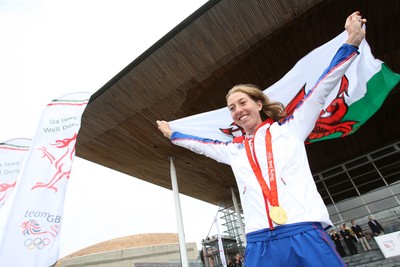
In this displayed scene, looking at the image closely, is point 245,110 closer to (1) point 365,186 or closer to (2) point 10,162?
(2) point 10,162

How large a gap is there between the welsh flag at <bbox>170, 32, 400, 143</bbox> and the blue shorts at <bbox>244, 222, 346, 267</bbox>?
11.5 ft

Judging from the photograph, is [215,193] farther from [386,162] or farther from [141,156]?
[386,162]

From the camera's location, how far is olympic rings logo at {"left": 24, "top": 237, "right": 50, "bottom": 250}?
2756 mm

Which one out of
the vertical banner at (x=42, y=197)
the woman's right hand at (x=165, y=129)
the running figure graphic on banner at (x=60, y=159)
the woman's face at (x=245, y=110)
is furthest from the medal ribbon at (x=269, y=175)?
the running figure graphic on banner at (x=60, y=159)

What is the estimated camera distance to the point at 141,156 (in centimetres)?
1331

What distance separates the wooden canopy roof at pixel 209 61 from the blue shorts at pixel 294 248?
24.0ft

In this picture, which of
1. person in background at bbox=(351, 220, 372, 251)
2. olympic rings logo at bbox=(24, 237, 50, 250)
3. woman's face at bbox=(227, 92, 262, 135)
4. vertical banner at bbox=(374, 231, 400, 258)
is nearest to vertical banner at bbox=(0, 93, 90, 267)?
olympic rings logo at bbox=(24, 237, 50, 250)

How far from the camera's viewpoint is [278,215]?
1298 mm

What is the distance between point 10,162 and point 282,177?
6085 millimetres

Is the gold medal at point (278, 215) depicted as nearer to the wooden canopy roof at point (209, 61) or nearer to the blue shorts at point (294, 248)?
the blue shorts at point (294, 248)

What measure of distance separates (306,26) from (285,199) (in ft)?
27.4

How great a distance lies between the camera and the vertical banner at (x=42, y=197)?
8.88 ft

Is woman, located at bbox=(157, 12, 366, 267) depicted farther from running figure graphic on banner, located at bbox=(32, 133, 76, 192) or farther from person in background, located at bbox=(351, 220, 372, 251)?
person in background, located at bbox=(351, 220, 372, 251)

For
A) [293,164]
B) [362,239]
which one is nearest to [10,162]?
[293,164]
